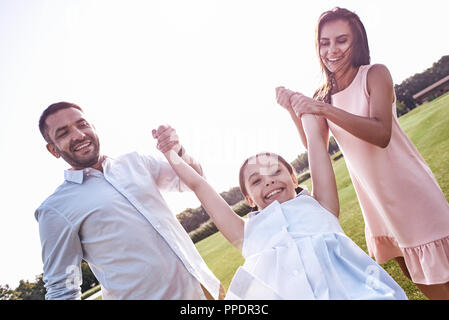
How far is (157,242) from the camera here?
219 cm

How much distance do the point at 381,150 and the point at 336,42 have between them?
0.89m

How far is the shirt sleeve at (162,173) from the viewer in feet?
8.57

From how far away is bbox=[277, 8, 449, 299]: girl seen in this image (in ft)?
6.93

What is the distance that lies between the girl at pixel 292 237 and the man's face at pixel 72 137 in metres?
0.57

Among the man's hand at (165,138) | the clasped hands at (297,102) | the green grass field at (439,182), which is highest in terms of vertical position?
the man's hand at (165,138)

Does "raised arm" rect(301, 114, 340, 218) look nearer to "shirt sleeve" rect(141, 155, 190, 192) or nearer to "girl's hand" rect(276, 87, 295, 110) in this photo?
"girl's hand" rect(276, 87, 295, 110)

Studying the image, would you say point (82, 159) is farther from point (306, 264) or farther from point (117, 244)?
point (306, 264)

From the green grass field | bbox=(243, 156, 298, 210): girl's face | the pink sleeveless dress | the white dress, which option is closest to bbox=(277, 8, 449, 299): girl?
the pink sleeveless dress

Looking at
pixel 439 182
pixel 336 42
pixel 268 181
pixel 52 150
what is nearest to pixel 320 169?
pixel 268 181

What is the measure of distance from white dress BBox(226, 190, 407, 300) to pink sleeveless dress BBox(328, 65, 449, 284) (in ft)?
2.02

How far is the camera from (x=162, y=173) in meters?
2.63

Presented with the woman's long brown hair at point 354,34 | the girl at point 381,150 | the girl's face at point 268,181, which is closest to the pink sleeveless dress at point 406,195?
the girl at point 381,150

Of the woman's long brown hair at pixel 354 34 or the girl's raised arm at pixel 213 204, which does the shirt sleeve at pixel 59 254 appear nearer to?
the girl's raised arm at pixel 213 204

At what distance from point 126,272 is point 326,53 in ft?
7.25
